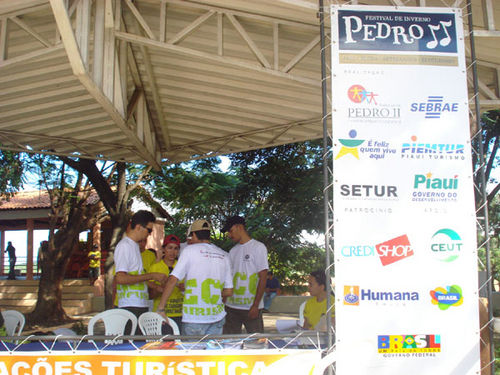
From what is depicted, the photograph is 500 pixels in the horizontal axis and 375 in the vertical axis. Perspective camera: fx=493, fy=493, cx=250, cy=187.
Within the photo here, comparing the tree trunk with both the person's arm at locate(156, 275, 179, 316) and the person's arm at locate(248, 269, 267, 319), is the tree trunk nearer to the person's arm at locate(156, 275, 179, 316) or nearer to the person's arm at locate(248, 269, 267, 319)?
the person's arm at locate(248, 269, 267, 319)

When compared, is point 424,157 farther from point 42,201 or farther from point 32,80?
point 42,201

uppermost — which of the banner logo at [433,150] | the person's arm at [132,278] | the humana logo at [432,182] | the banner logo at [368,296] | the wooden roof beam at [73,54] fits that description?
the wooden roof beam at [73,54]

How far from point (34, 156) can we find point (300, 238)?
22.7ft

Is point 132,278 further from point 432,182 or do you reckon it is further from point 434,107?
point 434,107

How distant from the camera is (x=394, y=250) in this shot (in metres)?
2.94

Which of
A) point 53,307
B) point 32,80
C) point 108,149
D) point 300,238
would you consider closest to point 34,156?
point 53,307

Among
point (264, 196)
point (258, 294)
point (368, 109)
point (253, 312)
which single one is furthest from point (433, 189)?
point (264, 196)

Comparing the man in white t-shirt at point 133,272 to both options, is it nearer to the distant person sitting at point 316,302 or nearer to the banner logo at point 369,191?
the distant person sitting at point 316,302

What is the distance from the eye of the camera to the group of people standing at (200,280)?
3.94 m

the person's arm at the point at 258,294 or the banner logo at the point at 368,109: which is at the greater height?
the banner logo at the point at 368,109

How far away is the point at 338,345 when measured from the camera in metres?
2.84

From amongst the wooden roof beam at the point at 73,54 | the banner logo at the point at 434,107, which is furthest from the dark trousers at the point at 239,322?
the banner logo at the point at 434,107

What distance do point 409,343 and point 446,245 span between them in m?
0.62

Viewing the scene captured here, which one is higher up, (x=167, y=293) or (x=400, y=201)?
(x=400, y=201)
